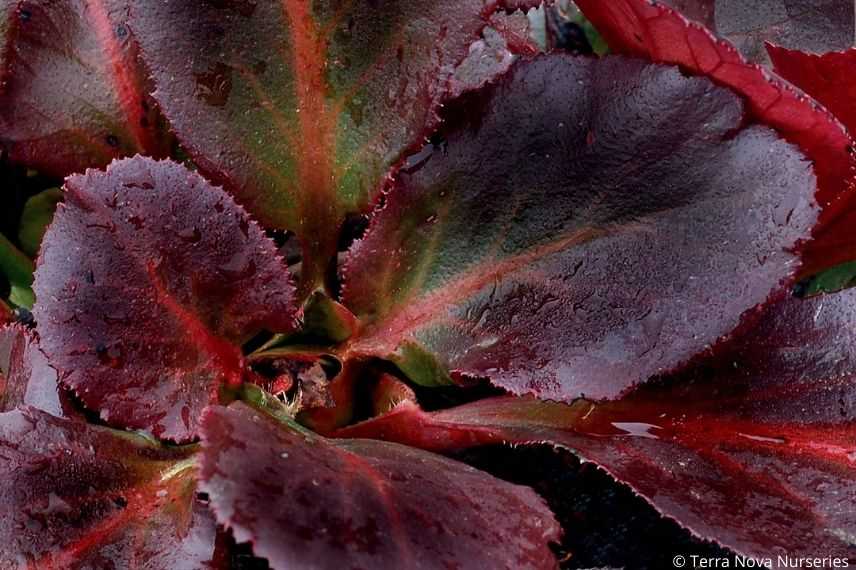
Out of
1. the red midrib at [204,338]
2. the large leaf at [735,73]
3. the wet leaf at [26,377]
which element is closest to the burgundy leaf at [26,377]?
the wet leaf at [26,377]

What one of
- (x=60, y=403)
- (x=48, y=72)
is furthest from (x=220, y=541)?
(x=48, y=72)

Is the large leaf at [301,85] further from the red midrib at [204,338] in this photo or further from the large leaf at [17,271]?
the large leaf at [17,271]

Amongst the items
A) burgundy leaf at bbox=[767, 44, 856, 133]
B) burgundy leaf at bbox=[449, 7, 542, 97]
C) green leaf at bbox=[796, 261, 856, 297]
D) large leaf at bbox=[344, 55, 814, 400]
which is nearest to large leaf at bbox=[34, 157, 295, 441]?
large leaf at bbox=[344, 55, 814, 400]

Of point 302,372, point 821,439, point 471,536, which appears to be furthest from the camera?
point 302,372

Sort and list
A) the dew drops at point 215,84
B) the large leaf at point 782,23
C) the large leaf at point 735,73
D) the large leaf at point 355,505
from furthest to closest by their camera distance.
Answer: the large leaf at point 782,23 → the dew drops at point 215,84 → the large leaf at point 735,73 → the large leaf at point 355,505

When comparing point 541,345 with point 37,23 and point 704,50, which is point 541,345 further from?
point 37,23
